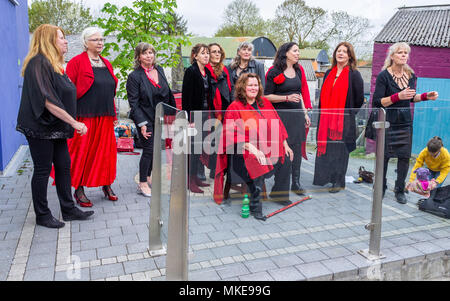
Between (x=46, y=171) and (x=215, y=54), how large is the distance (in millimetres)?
2553

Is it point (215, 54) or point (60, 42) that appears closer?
point (60, 42)

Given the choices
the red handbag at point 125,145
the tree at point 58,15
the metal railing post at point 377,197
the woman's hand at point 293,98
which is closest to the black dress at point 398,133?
the metal railing post at point 377,197

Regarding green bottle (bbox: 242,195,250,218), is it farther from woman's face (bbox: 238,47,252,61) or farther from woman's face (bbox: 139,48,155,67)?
woman's face (bbox: 238,47,252,61)

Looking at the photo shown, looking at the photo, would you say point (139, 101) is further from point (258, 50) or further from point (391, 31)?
point (258, 50)

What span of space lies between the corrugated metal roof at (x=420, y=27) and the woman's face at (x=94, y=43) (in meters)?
9.15

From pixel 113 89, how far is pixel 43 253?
2.04 meters

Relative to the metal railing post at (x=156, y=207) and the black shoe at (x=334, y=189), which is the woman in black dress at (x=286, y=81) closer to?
the black shoe at (x=334, y=189)

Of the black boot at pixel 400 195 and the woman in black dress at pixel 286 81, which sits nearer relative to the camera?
the black boot at pixel 400 195

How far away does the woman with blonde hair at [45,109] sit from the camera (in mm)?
3725

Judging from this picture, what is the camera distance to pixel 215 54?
524 centimetres

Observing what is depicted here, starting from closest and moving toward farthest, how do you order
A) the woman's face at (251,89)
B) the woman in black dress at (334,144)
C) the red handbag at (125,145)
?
the woman in black dress at (334,144), the woman's face at (251,89), the red handbag at (125,145)

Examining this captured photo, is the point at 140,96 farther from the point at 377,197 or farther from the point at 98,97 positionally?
the point at 377,197

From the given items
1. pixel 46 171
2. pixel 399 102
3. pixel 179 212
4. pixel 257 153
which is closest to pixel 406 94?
pixel 399 102
